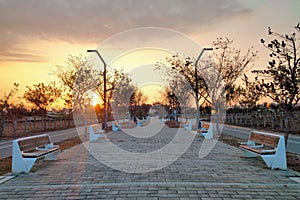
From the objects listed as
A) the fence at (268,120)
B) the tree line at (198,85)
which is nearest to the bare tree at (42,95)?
the tree line at (198,85)

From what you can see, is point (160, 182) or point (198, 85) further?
point (198, 85)

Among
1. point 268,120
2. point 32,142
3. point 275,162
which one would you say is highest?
point 268,120

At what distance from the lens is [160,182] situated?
5.91 m

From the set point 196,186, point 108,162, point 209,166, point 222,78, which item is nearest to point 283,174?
point 209,166

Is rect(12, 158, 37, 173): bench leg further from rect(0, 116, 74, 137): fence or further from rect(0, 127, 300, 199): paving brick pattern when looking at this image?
rect(0, 116, 74, 137): fence

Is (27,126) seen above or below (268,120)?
below

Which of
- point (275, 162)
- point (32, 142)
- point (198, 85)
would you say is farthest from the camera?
point (198, 85)

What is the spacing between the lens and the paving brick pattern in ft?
16.6

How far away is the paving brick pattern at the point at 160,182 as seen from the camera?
16.6ft

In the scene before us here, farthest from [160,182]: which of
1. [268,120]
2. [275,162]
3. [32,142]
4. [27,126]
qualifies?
[268,120]

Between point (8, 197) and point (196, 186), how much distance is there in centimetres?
342

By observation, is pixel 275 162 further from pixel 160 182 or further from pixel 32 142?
pixel 32 142

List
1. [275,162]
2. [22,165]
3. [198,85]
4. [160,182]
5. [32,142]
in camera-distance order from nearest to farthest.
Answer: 1. [160,182]
2. [22,165]
3. [275,162]
4. [32,142]
5. [198,85]

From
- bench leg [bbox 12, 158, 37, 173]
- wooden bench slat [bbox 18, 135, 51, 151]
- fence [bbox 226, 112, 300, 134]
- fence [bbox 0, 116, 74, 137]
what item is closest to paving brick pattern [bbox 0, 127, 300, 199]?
bench leg [bbox 12, 158, 37, 173]
